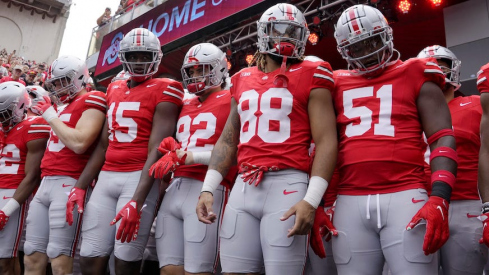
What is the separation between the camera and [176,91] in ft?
11.0

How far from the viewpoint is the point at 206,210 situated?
95.3 inches

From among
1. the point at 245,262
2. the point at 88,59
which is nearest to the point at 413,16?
the point at 245,262

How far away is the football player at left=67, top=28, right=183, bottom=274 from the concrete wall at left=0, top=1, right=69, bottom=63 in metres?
24.6

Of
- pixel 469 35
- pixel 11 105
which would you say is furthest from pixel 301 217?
pixel 469 35

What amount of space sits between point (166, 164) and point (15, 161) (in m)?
2.39

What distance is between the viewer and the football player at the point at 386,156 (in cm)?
200

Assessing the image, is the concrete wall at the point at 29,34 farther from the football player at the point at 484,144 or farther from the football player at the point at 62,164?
the football player at the point at 484,144

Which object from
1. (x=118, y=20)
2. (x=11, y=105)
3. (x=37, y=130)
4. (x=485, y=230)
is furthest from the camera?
(x=118, y=20)

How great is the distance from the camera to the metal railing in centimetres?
1270

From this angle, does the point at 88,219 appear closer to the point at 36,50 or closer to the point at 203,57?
the point at 203,57

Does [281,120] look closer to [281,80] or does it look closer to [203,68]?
[281,80]

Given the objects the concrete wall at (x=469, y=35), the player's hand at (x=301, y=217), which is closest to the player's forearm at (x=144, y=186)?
the player's hand at (x=301, y=217)

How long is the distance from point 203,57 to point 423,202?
1918 mm

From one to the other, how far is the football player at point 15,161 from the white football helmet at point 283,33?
8.79 feet
